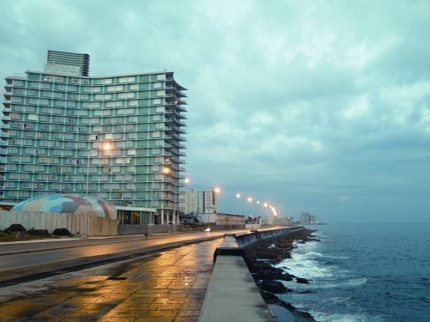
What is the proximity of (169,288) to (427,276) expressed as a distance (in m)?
41.7

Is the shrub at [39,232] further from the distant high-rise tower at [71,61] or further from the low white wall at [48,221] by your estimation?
the distant high-rise tower at [71,61]

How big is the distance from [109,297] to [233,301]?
377cm

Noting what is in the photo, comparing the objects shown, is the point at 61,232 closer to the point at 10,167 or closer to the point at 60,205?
the point at 60,205

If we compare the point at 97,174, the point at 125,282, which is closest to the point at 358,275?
the point at 125,282

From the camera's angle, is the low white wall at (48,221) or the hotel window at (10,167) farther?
the hotel window at (10,167)

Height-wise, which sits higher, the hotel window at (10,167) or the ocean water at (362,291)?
the hotel window at (10,167)

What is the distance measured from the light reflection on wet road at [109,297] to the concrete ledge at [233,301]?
51cm

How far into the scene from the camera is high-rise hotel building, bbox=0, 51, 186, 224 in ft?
458

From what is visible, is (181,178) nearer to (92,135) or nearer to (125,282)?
(92,135)

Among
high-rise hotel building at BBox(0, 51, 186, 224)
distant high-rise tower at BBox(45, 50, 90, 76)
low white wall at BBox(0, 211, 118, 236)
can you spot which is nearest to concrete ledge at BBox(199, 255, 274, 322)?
low white wall at BBox(0, 211, 118, 236)

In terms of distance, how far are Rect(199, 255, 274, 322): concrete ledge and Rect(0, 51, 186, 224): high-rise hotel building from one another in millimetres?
125981

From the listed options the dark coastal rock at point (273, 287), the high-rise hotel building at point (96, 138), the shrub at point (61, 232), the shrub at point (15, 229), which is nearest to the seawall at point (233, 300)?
the dark coastal rock at point (273, 287)

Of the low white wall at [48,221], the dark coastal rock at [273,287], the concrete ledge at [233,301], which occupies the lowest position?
the dark coastal rock at [273,287]

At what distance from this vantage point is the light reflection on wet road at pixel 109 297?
8.66 meters
